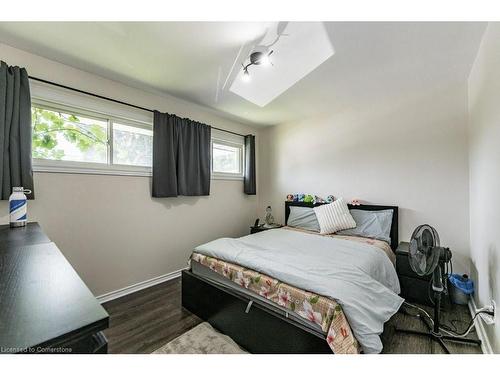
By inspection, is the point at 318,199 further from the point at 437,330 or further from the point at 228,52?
the point at 228,52

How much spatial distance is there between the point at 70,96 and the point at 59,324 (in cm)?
248

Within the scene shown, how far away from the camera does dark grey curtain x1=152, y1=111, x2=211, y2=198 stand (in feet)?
9.00

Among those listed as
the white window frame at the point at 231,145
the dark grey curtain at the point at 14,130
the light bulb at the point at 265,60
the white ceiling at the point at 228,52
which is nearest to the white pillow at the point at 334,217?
the white ceiling at the point at 228,52

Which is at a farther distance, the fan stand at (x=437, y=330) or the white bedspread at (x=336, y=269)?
the fan stand at (x=437, y=330)

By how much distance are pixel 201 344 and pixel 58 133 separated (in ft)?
→ 7.73

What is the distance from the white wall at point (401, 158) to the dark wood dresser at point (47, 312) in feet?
10.6

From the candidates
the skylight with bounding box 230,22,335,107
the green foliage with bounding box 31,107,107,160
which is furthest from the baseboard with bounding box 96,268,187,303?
the skylight with bounding box 230,22,335,107

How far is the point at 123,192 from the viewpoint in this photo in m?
2.53

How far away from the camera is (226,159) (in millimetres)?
3893

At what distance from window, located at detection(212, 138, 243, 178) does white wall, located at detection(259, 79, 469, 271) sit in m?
0.98

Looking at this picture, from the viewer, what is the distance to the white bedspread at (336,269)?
129 centimetres

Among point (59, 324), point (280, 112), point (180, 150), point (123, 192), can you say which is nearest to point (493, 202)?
point (59, 324)

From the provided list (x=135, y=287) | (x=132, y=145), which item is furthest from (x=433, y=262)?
(x=132, y=145)

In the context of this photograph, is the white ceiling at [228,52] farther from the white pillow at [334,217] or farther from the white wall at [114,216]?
the white pillow at [334,217]
